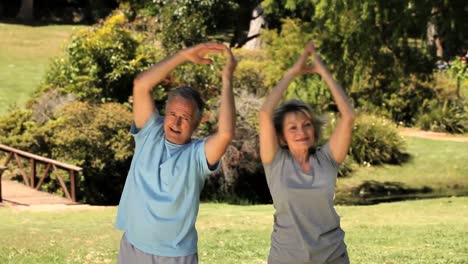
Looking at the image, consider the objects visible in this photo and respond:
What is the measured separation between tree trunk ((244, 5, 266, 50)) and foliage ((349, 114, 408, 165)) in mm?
9208

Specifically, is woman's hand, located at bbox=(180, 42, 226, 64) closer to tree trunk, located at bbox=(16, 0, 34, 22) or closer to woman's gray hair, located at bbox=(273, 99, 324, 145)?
woman's gray hair, located at bbox=(273, 99, 324, 145)

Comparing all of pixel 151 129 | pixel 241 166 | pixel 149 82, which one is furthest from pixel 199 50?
pixel 241 166

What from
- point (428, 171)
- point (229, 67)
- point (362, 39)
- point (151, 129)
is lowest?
point (428, 171)

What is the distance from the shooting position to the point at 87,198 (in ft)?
66.5

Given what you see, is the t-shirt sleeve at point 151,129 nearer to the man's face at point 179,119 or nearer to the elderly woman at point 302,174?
the man's face at point 179,119

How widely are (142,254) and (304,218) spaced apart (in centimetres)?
76

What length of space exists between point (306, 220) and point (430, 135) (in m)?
24.7

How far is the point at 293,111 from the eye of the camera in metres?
4.67

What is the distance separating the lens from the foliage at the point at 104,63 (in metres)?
22.3

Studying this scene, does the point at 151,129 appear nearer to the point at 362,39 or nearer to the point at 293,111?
the point at 293,111

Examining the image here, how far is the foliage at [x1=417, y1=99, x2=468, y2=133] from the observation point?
28797 millimetres

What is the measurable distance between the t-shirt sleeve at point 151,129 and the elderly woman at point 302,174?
490mm

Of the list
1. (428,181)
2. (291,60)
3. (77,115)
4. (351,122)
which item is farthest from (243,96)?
(351,122)

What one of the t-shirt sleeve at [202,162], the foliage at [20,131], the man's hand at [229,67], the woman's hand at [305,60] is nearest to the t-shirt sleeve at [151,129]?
the t-shirt sleeve at [202,162]
